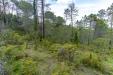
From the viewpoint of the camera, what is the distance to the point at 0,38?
8648mm

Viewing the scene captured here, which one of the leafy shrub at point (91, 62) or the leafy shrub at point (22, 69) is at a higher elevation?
the leafy shrub at point (22, 69)

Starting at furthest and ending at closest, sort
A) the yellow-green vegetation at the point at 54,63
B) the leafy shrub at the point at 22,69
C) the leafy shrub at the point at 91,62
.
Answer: the leafy shrub at the point at 91,62
the yellow-green vegetation at the point at 54,63
the leafy shrub at the point at 22,69

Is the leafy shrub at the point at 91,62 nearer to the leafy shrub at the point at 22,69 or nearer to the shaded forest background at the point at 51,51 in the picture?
the shaded forest background at the point at 51,51

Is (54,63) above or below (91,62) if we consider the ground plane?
above

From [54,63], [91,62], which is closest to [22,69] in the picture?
[54,63]

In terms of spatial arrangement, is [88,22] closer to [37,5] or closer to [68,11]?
[68,11]

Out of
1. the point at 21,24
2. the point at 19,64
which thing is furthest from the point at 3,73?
the point at 21,24

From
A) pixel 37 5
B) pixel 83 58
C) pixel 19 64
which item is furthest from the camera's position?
pixel 37 5

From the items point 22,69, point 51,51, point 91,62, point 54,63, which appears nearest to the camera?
point 22,69

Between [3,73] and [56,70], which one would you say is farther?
[56,70]

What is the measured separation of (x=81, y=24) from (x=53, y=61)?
1251 inches

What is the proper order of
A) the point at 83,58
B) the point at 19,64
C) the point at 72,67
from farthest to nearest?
the point at 83,58
the point at 72,67
the point at 19,64

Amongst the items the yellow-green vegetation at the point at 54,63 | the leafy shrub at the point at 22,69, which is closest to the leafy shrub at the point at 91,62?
the yellow-green vegetation at the point at 54,63

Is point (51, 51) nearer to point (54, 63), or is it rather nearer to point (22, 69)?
point (54, 63)
